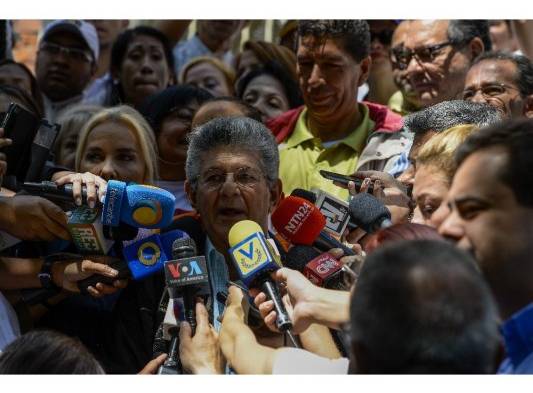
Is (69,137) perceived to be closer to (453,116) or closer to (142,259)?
(142,259)

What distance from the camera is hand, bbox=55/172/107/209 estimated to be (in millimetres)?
3650

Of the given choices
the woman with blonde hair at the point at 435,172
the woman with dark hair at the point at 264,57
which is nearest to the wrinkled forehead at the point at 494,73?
the woman with blonde hair at the point at 435,172

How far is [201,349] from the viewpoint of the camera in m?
3.23

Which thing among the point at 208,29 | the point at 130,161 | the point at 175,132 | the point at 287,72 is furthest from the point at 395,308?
the point at 208,29

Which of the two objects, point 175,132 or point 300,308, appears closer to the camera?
point 300,308

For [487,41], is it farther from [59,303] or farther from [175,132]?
[59,303]

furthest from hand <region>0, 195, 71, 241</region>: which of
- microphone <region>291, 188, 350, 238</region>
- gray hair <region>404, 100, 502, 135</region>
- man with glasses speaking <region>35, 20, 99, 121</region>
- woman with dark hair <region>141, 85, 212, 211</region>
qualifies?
man with glasses speaking <region>35, 20, 99, 121</region>

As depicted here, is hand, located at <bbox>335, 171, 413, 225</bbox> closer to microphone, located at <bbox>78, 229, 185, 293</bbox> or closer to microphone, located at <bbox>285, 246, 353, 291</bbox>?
microphone, located at <bbox>285, 246, 353, 291</bbox>

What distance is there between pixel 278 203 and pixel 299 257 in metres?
0.56

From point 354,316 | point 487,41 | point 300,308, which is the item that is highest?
point 487,41

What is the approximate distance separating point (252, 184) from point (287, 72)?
2.10 metres

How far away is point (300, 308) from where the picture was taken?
287cm

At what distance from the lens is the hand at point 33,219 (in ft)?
12.5

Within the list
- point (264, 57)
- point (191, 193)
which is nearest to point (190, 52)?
point (264, 57)
